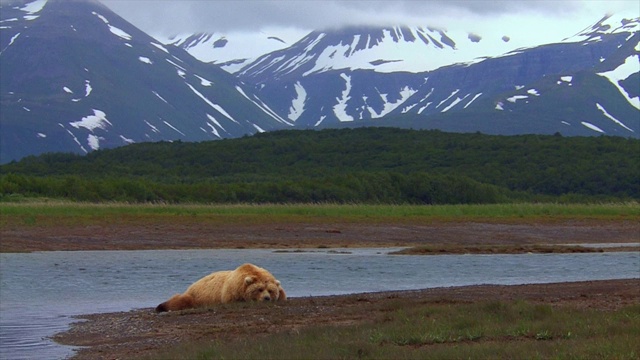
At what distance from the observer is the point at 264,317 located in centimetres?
1477

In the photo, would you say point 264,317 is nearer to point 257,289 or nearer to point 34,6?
point 257,289

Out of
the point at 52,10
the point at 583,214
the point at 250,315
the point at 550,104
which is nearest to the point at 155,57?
the point at 52,10

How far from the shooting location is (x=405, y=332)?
39.8 feet

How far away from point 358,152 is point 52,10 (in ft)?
363

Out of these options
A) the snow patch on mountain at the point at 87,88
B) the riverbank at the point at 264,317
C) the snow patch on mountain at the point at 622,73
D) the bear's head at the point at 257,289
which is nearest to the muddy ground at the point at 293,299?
the riverbank at the point at 264,317

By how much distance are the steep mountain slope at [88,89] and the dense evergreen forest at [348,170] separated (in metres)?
66.9

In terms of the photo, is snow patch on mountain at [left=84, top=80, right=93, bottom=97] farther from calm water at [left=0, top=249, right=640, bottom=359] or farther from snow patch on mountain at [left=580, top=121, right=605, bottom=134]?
calm water at [left=0, top=249, right=640, bottom=359]

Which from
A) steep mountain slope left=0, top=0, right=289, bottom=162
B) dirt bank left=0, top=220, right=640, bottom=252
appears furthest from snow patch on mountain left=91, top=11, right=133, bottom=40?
dirt bank left=0, top=220, right=640, bottom=252

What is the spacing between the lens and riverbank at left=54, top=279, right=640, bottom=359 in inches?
518

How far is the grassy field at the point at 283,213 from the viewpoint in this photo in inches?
1508

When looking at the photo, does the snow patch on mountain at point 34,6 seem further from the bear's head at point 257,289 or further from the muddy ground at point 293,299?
the bear's head at point 257,289

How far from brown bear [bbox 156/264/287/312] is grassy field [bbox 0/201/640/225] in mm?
20141

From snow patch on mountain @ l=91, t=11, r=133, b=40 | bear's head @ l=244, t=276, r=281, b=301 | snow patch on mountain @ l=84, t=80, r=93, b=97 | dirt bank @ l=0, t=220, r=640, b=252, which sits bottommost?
bear's head @ l=244, t=276, r=281, b=301

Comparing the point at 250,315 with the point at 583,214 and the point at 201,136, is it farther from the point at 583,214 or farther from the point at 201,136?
the point at 201,136
